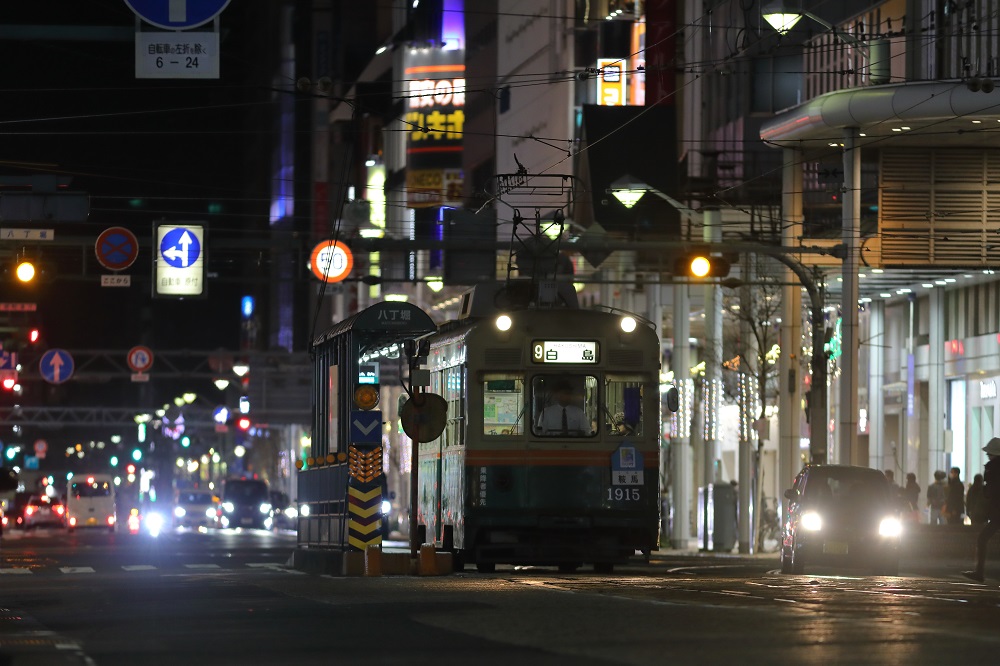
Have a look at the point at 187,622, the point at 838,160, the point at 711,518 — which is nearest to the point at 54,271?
the point at 711,518

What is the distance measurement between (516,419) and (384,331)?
271 cm

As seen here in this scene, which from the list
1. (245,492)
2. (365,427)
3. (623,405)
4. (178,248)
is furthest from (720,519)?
(245,492)

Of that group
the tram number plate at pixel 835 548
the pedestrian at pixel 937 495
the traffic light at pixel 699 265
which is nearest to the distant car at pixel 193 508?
the pedestrian at pixel 937 495

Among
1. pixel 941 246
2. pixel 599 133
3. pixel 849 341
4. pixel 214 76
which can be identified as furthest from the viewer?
pixel 599 133

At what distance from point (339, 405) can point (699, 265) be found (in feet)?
25.6

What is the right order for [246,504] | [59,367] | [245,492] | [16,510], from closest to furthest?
[59,367]
[246,504]
[245,492]
[16,510]

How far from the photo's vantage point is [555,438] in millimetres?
26266

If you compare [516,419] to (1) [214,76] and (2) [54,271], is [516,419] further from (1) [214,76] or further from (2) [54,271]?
(2) [54,271]

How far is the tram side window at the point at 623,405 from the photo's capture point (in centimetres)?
2642

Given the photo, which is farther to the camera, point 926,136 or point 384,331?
point 926,136

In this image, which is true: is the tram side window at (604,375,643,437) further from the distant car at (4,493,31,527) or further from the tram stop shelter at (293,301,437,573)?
the distant car at (4,493,31,527)

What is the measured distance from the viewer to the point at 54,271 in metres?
41.8

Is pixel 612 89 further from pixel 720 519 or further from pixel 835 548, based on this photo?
pixel 835 548

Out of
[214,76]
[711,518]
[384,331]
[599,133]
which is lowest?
[711,518]
